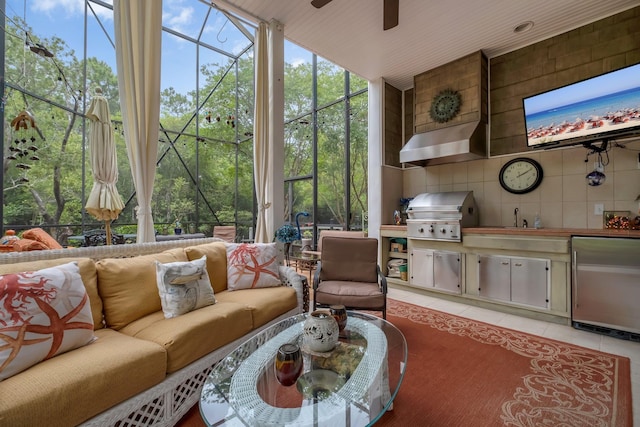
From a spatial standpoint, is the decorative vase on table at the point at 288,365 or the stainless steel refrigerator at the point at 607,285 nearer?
the decorative vase on table at the point at 288,365

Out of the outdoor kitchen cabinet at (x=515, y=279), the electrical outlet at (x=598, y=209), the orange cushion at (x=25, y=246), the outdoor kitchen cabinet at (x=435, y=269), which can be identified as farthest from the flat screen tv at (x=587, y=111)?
the orange cushion at (x=25, y=246)

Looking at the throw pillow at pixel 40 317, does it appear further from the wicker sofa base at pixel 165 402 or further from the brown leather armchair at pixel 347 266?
the brown leather armchair at pixel 347 266

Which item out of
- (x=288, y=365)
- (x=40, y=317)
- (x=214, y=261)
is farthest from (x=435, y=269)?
(x=40, y=317)

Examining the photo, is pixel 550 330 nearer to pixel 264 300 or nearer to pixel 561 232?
pixel 561 232

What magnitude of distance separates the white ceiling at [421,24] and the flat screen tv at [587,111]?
0.90 meters

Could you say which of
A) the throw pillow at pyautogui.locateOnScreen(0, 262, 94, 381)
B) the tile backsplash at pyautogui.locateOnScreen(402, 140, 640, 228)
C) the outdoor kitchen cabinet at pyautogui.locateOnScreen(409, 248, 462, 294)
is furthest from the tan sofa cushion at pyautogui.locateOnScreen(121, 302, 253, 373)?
the tile backsplash at pyautogui.locateOnScreen(402, 140, 640, 228)

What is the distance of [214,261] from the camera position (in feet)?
7.95

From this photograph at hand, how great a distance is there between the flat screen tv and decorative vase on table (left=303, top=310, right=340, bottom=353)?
3.28m

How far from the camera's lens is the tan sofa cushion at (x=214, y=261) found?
236cm

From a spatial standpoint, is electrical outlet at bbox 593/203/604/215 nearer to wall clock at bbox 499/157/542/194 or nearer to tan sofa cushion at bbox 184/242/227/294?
wall clock at bbox 499/157/542/194

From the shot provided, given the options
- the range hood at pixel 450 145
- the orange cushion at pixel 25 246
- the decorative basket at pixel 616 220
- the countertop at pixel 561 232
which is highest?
the range hood at pixel 450 145

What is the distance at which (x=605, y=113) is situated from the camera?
272 cm

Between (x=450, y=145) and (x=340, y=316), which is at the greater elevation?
(x=450, y=145)

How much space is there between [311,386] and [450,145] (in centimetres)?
343
